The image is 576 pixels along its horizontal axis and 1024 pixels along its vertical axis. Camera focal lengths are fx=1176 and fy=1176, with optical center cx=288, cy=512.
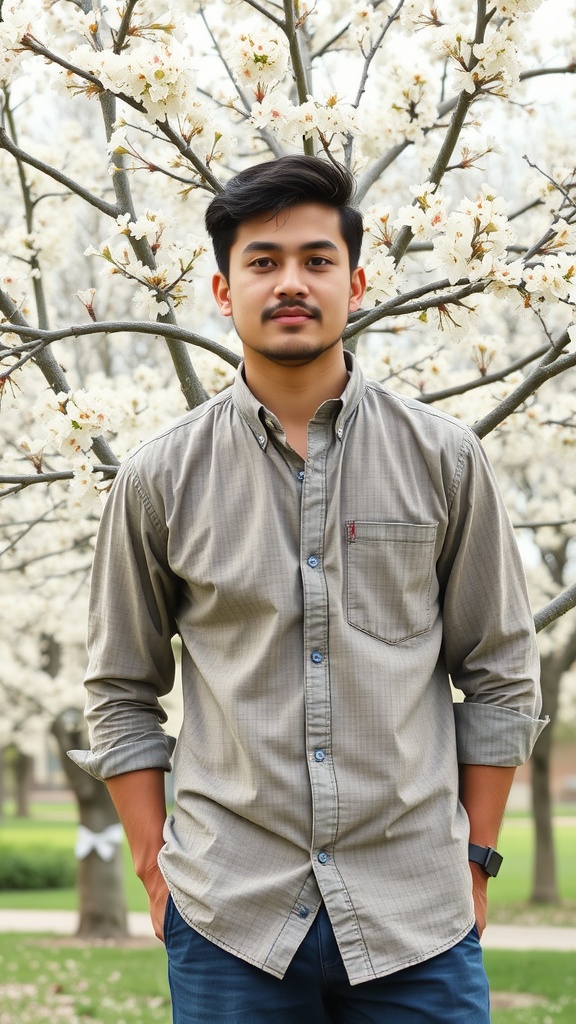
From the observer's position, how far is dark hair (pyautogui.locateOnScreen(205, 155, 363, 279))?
6.66 feet

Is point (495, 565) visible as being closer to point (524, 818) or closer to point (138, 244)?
point (138, 244)

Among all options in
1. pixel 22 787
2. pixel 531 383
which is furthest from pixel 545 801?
pixel 22 787

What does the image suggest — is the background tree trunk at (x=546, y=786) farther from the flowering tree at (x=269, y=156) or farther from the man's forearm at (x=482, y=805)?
the man's forearm at (x=482, y=805)

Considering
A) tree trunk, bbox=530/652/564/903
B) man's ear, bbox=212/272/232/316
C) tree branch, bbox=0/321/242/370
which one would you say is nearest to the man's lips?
man's ear, bbox=212/272/232/316

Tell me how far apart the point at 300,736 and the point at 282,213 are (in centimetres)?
89

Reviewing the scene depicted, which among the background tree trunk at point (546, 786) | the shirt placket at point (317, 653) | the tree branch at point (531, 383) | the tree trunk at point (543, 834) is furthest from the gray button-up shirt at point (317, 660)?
the tree trunk at point (543, 834)

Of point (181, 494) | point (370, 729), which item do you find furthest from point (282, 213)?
point (370, 729)

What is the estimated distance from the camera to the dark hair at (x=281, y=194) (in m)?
2.03

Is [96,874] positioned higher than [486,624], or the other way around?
[486,624]

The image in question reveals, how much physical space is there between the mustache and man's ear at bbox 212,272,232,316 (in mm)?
204

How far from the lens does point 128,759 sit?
83.9 inches

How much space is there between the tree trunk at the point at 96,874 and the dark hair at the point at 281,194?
10013mm

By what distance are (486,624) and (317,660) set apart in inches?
13.2

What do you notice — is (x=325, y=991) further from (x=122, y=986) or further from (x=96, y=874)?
(x=96, y=874)
